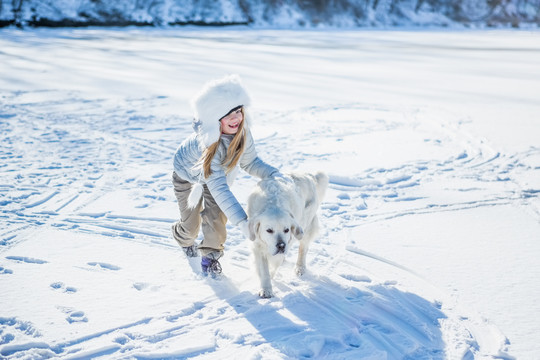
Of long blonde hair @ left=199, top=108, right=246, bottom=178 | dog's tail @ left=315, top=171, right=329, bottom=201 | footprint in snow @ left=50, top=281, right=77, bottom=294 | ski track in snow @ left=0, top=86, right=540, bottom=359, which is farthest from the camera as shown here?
dog's tail @ left=315, top=171, right=329, bottom=201

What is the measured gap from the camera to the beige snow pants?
11.7 ft

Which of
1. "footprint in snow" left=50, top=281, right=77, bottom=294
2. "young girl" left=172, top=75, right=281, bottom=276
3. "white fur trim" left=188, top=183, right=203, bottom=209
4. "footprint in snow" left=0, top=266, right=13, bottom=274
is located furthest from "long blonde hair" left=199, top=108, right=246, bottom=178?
"footprint in snow" left=0, top=266, right=13, bottom=274

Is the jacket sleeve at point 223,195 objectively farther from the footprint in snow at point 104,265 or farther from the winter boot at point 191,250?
the footprint in snow at point 104,265

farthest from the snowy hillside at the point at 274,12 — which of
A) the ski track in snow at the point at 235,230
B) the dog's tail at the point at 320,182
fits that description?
the dog's tail at the point at 320,182

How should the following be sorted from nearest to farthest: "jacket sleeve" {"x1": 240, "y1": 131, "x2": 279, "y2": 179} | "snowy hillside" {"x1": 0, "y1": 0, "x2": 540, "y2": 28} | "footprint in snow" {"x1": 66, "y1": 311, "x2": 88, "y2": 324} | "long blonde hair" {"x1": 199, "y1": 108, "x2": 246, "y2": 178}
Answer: "footprint in snow" {"x1": 66, "y1": 311, "x2": 88, "y2": 324}
"long blonde hair" {"x1": 199, "y1": 108, "x2": 246, "y2": 178}
"jacket sleeve" {"x1": 240, "y1": 131, "x2": 279, "y2": 179}
"snowy hillside" {"x1": 0, "y1": 0, "x2": 540, "y2": 28}

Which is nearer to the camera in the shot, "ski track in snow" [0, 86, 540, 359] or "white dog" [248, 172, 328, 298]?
"ski track in snow" [0, 86, 540, 359]

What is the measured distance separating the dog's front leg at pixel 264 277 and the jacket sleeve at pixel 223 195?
0.33 metres

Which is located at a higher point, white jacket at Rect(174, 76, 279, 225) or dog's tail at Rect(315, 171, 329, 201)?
white jacket at Rect(174, 76, 279, 225)

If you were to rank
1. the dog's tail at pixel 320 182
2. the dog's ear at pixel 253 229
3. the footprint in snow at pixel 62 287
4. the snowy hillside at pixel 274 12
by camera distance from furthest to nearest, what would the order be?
1. the snowy hillside at pixel 274 12
2. the dog's tail at pixel 320 182
3. the footprint in snow at pixel 62 287
4. the dog's ear at pixel 253 229

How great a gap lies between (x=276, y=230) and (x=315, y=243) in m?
1.20

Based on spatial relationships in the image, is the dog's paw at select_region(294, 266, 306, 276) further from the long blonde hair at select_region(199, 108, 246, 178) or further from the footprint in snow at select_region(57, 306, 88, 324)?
the footprint in snow at select_region(57, 306, 88, 324)

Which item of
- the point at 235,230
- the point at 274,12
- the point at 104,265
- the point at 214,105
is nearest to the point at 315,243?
the point at 235,230

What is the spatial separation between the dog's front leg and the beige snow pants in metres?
0.40

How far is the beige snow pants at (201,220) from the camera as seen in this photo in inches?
141
